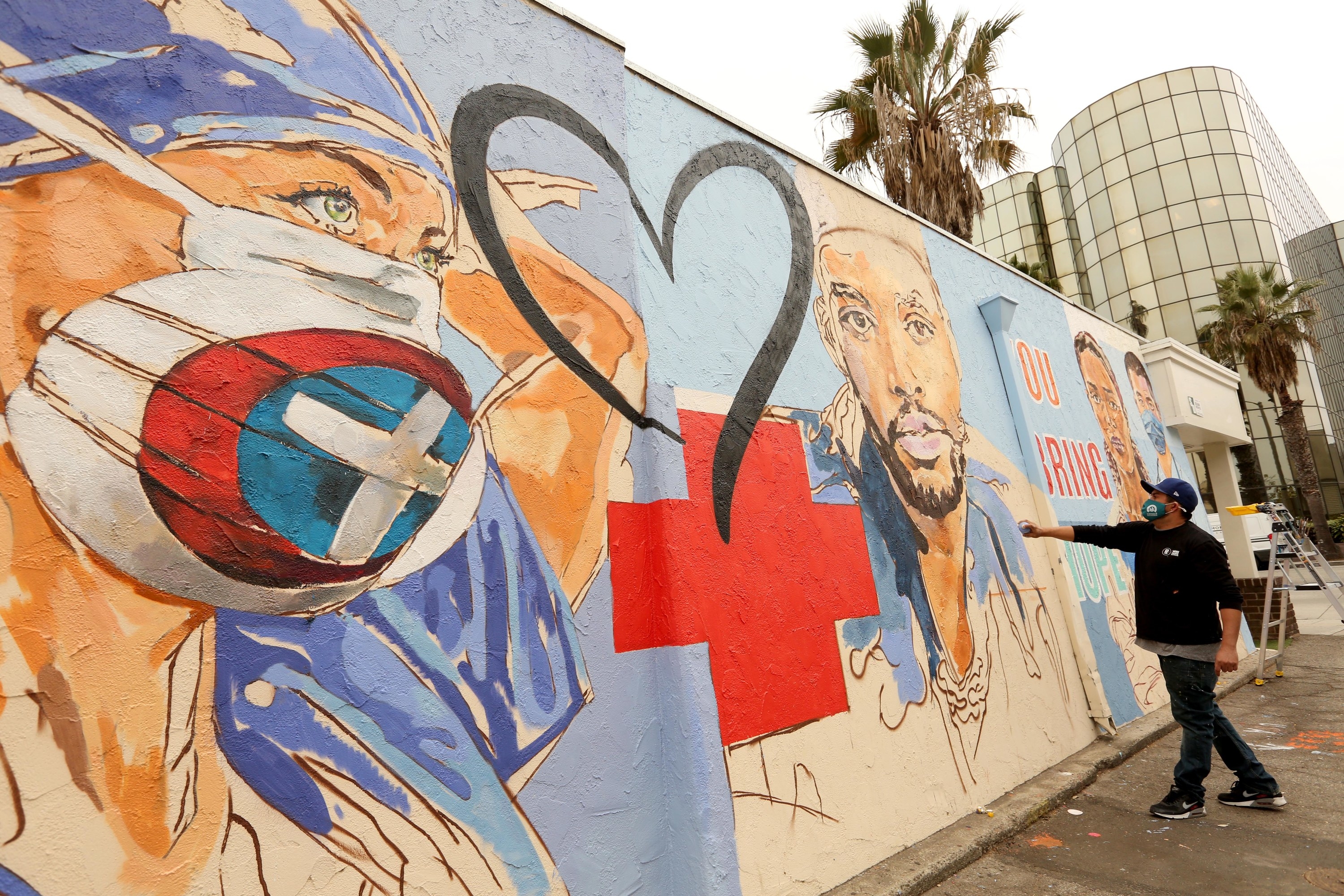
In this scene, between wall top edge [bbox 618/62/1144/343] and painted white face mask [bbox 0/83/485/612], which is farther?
wall top edge [bbox 618/62/1144/343]

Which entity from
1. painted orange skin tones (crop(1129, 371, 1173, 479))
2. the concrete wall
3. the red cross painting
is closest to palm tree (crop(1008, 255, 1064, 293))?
painted orange skin tones (crop(1129, 371, 1173, 479))

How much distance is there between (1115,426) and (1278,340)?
2105 cm

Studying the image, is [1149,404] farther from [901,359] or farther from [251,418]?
[251,418]

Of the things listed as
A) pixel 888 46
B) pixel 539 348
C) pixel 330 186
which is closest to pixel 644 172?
pixel 539 348

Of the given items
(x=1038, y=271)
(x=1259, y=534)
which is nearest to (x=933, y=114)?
(x=1038, y=271)

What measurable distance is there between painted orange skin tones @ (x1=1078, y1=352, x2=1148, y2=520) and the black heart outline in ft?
15.9

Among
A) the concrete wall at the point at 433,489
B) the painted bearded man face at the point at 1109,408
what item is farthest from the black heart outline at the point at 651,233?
the painted bearded man face at the point at 1109,408

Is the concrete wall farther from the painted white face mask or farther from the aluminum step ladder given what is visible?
the aluminum step ladder

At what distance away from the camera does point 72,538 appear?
1915mm

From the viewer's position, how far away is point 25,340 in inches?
75.6

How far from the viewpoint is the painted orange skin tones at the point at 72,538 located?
6.05 ft

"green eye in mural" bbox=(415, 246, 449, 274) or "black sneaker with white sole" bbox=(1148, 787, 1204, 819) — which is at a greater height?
"green eye in mural" bbox=(415, 246, 449, 274)

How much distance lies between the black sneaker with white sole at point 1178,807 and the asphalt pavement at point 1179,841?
0.13 ft

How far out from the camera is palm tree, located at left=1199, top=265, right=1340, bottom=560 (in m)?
23.1
